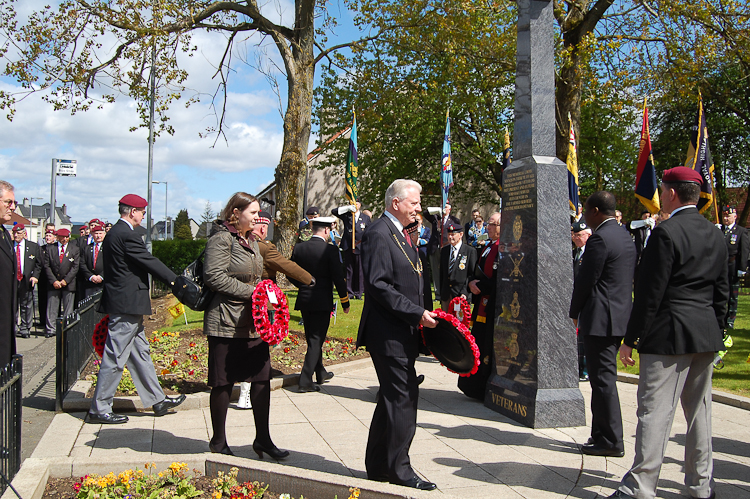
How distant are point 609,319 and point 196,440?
12.5 feet

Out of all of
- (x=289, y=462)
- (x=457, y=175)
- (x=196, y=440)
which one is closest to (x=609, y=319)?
(x=289, y=462)

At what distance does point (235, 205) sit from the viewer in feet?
15.7

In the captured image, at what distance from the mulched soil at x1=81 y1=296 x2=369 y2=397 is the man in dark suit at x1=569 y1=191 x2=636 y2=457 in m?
3.81

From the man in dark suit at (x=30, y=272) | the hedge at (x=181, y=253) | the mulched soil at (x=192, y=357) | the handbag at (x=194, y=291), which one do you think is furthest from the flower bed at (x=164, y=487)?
the hedge at (x=181, y=253)

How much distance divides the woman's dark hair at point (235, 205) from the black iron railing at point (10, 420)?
1.88 m

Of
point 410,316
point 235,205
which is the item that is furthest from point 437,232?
point 410,316

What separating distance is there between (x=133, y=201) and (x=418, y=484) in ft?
13.3

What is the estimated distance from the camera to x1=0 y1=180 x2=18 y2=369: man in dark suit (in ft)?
14.1

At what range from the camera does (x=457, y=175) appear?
111 ft

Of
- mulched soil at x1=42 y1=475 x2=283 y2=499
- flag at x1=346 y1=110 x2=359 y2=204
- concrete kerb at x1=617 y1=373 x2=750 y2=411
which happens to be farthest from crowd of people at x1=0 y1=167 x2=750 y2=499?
flag at x1=346 y1=110 x2=359 y2=204

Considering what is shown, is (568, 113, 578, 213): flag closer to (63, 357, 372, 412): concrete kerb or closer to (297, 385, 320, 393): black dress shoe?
(297, 385, 320, 393): black dress shoe

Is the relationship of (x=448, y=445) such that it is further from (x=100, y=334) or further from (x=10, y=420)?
(x=100, y=334)

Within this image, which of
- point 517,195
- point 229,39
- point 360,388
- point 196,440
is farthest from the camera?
point 229,39

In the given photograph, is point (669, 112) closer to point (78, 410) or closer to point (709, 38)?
point (709, 38)
